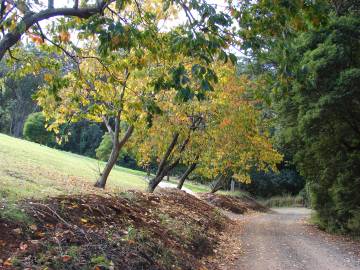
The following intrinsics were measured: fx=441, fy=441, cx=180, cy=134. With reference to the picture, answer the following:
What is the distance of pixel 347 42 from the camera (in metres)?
14.2

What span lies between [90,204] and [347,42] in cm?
981

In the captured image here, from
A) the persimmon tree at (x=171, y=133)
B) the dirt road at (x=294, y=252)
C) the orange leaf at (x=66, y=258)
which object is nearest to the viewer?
the orange leaf at (x=66, y=258)

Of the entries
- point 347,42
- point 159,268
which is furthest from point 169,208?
point 347,42

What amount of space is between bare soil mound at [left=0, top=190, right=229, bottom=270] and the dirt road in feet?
4.64

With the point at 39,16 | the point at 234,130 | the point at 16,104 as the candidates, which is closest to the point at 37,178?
the point at 234,130

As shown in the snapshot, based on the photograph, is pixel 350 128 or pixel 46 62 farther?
pixel 350 128

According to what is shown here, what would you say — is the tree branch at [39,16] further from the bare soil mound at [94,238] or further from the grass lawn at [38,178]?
the grass lawn at [38,178]

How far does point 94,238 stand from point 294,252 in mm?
7281

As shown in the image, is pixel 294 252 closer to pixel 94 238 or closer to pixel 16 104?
pixel 94 238

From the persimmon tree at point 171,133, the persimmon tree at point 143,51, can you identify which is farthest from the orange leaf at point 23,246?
the persimmon tree at point 171,133

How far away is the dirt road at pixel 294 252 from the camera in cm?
1070

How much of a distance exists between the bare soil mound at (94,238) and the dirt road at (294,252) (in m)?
1.41

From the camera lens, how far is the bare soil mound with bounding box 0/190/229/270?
606 centimetres

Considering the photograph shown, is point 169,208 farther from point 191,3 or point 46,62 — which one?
point 191,3
